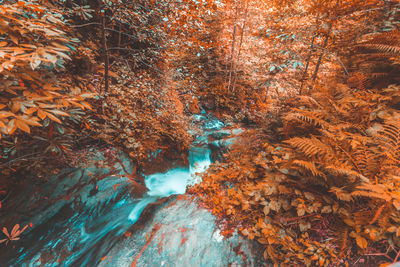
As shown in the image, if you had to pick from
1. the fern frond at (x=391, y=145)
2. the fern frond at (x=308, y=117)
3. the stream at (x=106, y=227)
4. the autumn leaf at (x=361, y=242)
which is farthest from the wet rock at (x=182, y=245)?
the fern frond at (x=308, y=117)

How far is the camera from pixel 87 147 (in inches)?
148

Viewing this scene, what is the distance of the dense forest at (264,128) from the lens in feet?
4.69

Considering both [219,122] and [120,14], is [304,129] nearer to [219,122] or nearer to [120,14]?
[120,14]

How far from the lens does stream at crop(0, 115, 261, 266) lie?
7.27ft

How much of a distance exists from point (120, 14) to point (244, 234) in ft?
14.3

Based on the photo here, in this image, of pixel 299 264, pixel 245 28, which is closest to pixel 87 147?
pixel 299 264

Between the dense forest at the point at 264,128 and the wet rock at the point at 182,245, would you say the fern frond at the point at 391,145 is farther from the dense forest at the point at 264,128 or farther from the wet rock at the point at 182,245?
the wet rock at the point at 182,245

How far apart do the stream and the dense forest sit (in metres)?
0.14

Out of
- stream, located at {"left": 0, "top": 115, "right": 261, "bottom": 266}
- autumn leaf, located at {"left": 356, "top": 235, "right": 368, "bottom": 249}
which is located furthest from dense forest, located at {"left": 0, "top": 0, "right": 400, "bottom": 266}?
stream, located at {"left": 0, "top": 115, "right": 261, "bottom": 266}

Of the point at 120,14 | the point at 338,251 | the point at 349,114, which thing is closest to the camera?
the point at 338,251

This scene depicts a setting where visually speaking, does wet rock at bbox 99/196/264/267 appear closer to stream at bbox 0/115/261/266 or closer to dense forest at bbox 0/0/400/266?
stream at bbox 0/115/261/266

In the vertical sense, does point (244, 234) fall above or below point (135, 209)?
above

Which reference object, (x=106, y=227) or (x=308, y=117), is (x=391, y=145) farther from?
(x=106, y=227)

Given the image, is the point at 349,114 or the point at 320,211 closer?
the point at 320,211
